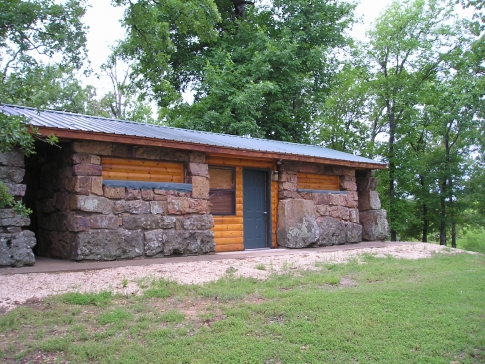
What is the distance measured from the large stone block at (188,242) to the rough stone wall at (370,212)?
6.24 m

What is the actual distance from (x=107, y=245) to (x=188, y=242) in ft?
5.84

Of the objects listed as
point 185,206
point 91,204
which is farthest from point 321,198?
point 91,204

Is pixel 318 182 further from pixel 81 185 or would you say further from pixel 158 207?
pixel 81 185

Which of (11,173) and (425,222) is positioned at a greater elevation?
(11,173)

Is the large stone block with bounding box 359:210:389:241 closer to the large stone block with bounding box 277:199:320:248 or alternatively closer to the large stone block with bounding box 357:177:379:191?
the large stone block with bounding box 357:177:379:191

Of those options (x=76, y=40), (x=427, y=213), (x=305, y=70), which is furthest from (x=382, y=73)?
(x=76, y=40)

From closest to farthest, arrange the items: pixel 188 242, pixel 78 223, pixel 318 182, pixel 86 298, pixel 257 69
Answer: pixel 86 298, pixel 78 223, pixel 188 242, pixel 318 182, pixel 257 69

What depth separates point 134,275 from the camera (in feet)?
22.3

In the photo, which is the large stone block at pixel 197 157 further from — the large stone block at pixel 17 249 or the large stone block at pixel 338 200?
the large stone block at pixel 338 200

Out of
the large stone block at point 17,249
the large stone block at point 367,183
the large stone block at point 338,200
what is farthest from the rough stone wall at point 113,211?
the large stone block at point 367,183

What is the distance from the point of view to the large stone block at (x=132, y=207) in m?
8.34

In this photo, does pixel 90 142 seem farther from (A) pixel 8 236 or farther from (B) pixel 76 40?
(B) pixel 76 40

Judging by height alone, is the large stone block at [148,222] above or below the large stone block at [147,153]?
below

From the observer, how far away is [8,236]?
23.2ft
